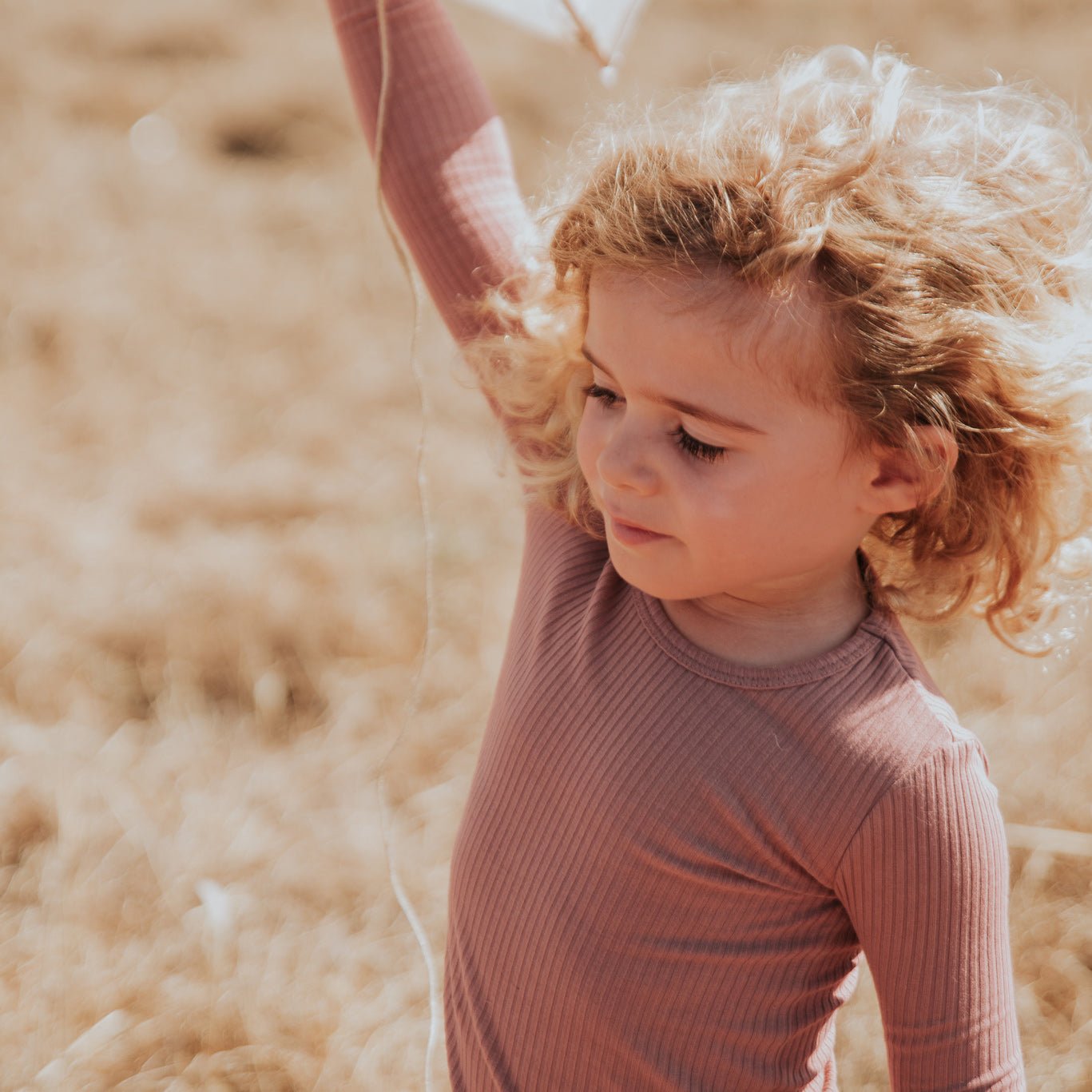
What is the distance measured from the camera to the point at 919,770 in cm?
91

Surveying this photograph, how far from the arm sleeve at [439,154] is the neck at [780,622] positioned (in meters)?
0.38

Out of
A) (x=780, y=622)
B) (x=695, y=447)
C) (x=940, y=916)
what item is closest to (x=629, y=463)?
(x=695, y=447)

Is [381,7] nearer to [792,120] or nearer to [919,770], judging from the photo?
[792,120]

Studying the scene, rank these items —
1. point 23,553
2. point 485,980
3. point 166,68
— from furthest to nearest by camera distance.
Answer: point 166,68
point 23,553
point 485,980

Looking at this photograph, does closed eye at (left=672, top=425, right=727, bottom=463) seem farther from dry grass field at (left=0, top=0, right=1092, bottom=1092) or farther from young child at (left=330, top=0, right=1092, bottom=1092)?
dry grass field at (left=0, top=0, right=1092, bottom=1092)

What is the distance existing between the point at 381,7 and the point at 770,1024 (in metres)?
0.93

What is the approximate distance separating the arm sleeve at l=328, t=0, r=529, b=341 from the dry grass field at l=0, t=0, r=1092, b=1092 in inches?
4.7

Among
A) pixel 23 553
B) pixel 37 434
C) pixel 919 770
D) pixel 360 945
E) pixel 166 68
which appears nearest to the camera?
pixel 919 770

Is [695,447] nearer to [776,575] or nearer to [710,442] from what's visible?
[710,442]

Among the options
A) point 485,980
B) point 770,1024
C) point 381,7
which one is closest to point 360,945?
point 485,980

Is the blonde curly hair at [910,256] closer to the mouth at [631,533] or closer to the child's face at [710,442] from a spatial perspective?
the child's face at [710,442]

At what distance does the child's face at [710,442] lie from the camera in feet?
2.96

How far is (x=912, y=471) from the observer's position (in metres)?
0.99

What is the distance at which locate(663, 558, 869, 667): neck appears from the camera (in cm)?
101
